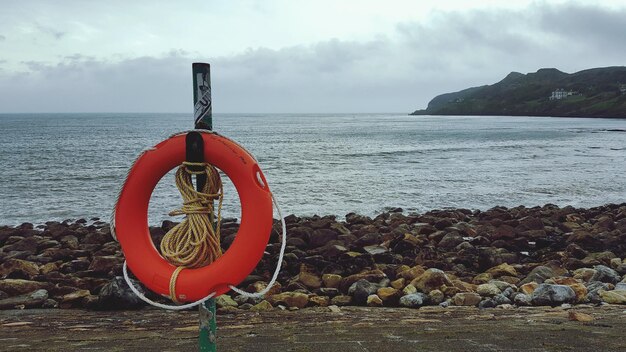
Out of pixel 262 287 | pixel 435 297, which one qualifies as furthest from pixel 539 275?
pixel 262 287

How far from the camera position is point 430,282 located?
5.67 meters

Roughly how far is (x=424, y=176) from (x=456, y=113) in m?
153

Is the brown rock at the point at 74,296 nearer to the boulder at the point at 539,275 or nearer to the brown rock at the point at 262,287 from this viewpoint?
the brown rock at the point at 262,287

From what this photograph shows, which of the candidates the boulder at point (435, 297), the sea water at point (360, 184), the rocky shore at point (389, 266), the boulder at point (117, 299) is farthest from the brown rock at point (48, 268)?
the boulder at point (435, 297)

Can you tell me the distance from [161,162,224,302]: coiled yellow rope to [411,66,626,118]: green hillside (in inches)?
4353

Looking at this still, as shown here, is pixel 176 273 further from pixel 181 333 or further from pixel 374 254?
pixel 374 254

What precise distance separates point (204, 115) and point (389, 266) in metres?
4.80

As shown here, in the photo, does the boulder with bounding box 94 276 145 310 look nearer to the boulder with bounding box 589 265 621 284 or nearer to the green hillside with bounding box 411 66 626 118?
the boulder with bounding box 589 265 621 284

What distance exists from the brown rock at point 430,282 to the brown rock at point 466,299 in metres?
0.32

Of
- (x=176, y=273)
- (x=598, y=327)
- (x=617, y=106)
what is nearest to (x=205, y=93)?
(x=176, y=273)

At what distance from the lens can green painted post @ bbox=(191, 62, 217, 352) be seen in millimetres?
2697

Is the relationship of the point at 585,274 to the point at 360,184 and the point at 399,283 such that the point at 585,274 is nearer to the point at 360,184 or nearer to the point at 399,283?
the point at 399,283

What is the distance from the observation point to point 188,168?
266 cm

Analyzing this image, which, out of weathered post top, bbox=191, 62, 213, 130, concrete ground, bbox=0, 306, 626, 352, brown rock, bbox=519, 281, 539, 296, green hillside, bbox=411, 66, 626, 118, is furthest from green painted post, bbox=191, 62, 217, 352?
green hillside, bbox=411, 66, 626, 118
